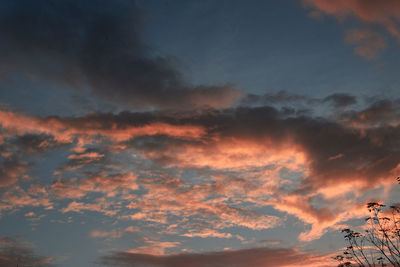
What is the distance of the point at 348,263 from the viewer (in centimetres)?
3075

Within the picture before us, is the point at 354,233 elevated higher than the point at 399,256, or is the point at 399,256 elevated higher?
the point at 354,233

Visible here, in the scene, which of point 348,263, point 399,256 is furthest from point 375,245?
point 348,263

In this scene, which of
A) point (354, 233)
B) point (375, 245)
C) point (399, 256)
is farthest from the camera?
point (354, 233)

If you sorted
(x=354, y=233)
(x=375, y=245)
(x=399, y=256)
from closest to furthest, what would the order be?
(x=399, y=256), (x=375, y=245), (x=354, y=233)

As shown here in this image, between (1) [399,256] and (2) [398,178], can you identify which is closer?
(1) [399,256]

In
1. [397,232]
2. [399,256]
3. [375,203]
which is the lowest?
[399,256]

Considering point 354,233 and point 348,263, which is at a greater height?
point 354,233

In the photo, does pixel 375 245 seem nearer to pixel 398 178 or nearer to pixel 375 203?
pixel 375 203

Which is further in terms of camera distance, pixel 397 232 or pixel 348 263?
pixel 348 263

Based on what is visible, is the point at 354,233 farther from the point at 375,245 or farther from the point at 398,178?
the point at 398,178

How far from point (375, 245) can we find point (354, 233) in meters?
3.07

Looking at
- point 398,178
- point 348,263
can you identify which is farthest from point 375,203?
point 348,263

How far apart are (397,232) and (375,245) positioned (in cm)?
223

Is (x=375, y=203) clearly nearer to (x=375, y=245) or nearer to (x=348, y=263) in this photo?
(x=375, y=245)
